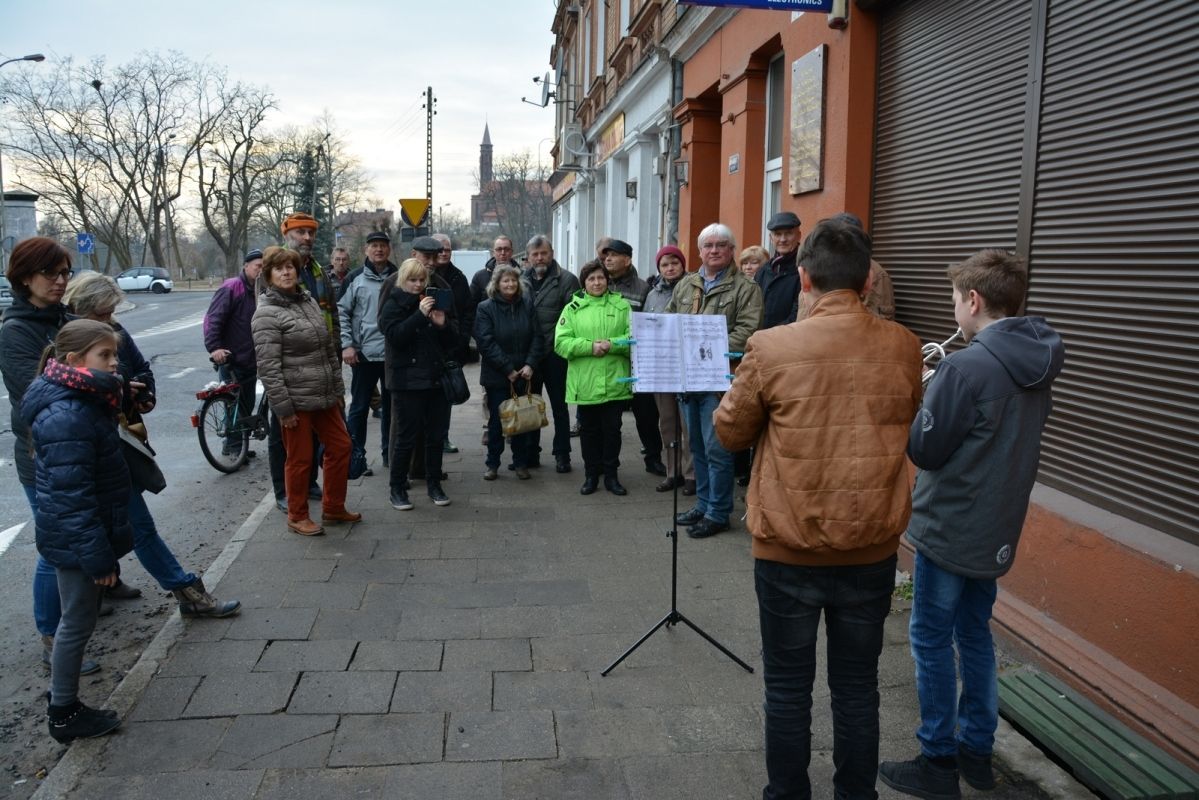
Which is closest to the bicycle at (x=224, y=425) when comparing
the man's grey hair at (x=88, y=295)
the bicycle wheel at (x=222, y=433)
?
the bicycle wheel at (x=222, y=433)

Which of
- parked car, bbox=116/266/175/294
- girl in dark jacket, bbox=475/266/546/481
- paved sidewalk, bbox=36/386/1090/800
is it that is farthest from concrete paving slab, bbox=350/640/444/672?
parked car, bbox=116/266/175/294

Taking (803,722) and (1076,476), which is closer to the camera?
(803,722)

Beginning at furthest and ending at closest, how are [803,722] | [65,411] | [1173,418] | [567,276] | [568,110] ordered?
[568,110], [567,276], [1173,418], [65,411], [803,722]

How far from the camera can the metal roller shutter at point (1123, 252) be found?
3.82 metres

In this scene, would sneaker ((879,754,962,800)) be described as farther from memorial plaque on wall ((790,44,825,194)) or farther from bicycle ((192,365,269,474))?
bicycle ((192,365,269,474))

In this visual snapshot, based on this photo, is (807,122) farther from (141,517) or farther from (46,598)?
(46,598)

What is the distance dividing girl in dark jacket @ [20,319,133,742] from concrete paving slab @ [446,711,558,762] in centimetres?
134

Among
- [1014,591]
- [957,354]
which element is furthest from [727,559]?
[957,354]

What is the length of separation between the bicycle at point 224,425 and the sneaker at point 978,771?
6804 mm

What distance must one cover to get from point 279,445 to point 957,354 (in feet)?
16.4

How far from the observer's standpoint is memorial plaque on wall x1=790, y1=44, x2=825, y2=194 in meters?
7.23

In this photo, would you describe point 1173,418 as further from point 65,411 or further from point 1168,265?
point 65,411

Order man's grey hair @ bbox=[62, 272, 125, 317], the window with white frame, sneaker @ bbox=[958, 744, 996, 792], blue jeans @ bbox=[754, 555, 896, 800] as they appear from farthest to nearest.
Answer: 1. the window with white frame
2. man's grey hair @ bbox=[62, 272, 125, 317]
3. sneaker @ bbox=[958, 744, 996, 792]
4. blue jeans @ bbox=[754, 555, 896, 800]

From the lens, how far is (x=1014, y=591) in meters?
4.56
